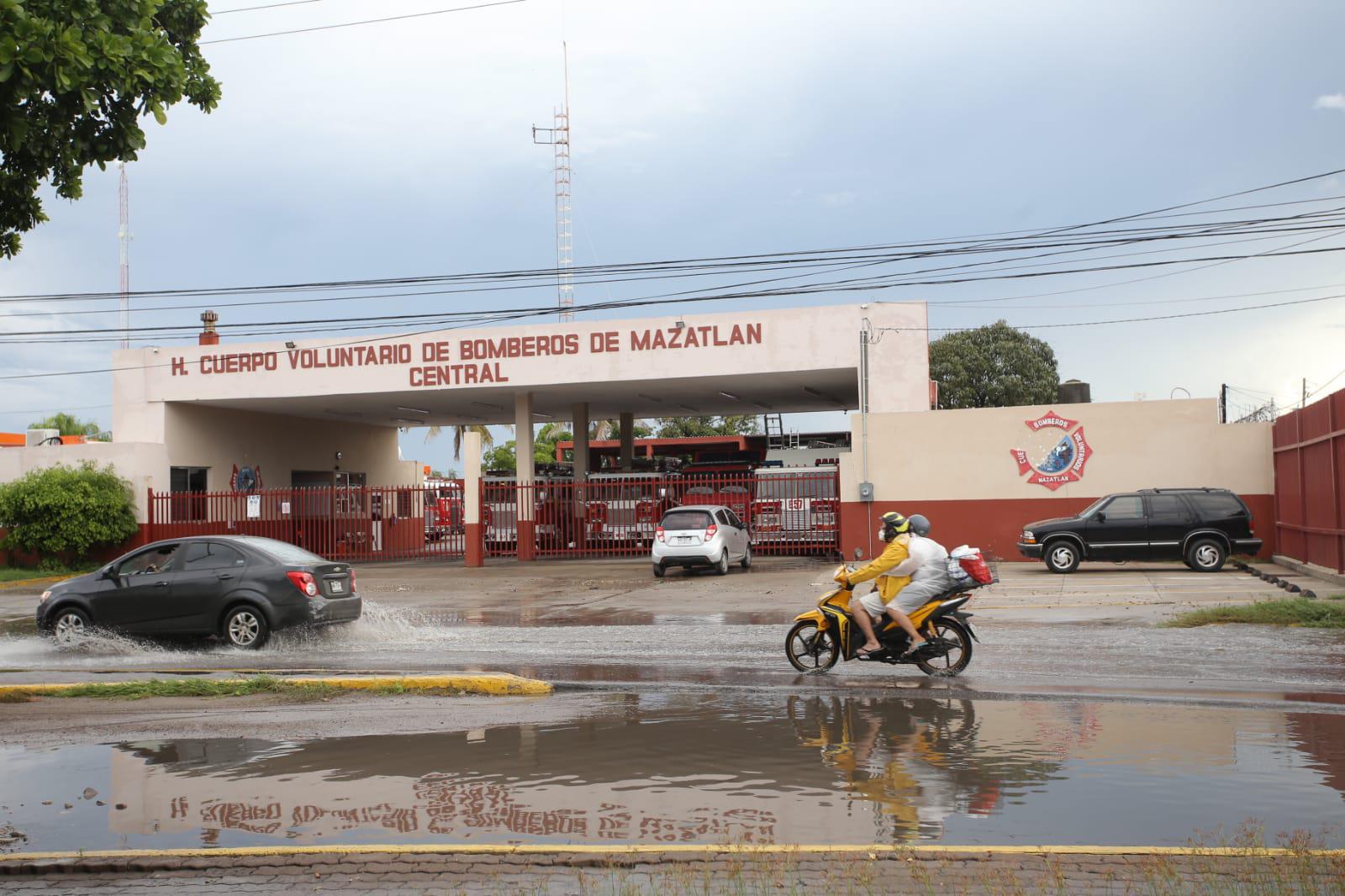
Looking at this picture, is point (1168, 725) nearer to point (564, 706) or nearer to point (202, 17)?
point (564, 706)

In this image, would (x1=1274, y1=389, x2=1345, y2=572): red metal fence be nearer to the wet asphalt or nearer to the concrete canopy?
the wet asphalt

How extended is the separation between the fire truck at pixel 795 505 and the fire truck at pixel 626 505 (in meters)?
2.46

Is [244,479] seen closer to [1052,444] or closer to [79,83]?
[1052,444]

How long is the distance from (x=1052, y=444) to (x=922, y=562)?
15779mm

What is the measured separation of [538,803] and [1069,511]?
809 inches

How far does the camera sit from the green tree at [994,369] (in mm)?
63125

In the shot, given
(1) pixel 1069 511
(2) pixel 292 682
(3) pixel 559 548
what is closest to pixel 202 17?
(2) pixel 292 682

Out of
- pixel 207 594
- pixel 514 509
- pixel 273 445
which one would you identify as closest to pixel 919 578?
pixel 207 594

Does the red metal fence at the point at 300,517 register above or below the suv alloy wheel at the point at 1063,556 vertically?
above

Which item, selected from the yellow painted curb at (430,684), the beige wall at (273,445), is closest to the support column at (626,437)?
the beige wall at (273,445)

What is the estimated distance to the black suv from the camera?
20656 millimetres

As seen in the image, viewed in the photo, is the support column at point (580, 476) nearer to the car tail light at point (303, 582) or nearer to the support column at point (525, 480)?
the support column at point (525, 480)

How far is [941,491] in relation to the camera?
987 inches

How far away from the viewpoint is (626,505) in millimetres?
29750
